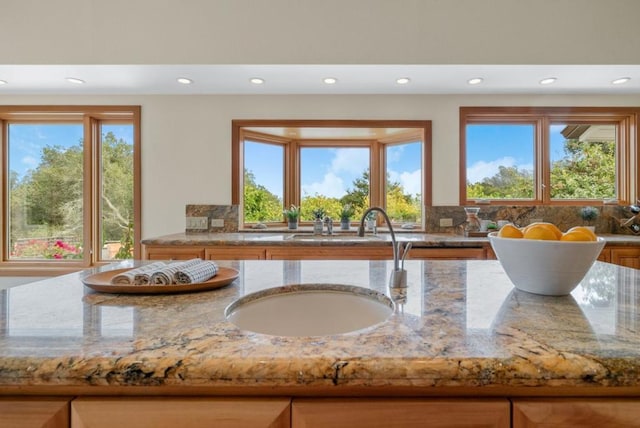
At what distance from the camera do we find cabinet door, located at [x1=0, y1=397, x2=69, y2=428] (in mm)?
510

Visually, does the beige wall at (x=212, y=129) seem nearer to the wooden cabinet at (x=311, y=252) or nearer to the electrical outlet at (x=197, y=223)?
the electrical outlet at (x=197, y=223)

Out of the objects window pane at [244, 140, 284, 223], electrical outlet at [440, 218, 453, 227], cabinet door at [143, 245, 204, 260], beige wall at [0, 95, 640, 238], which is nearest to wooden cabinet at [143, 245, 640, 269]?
cabinet door at [143, 245, 204, 260]

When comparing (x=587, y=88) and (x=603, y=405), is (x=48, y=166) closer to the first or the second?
(x=603, y=405)

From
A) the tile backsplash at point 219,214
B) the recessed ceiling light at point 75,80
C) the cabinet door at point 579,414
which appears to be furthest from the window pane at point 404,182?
the recessed ceiling light at point 75,80

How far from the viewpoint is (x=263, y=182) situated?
331cm

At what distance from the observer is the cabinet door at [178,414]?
20.1 inches

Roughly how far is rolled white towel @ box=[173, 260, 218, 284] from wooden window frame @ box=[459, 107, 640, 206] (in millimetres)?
2630

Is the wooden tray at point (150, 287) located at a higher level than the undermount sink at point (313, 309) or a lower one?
higher

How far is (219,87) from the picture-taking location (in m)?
2.81

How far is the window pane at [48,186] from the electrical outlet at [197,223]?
43.3 inches

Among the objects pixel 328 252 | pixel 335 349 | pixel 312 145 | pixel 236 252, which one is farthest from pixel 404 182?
pixel 335 349

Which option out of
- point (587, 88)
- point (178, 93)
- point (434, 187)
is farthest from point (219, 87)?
point (587, 88)

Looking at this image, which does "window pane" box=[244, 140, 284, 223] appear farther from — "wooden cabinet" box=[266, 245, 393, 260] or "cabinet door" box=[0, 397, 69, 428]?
"cabinet door" box=[0, 397, 69, 428]

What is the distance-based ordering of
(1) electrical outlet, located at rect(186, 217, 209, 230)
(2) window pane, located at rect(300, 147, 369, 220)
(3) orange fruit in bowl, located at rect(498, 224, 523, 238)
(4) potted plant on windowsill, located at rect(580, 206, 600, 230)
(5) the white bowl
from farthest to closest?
(2) window pane, located at rect(300, 147, 369, 220), (1) electrical outlet, located at rect(186, 217, 209, 230), (4) potted plant on windowsill, located at rect(580, 206, 600, 230), (3) orange fruit in bowl, located at rect(498, 224, 523, 238), (5) the white bowl
